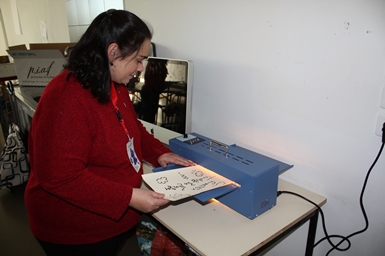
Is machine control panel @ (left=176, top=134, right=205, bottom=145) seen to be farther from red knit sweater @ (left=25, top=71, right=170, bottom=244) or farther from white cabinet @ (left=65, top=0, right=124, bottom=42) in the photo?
white cabinet @ (left=65, top=0, right=124, bottom=42)

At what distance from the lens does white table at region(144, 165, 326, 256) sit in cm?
86

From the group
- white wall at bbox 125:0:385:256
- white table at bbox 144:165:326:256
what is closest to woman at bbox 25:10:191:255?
white table at bbox 144:165:326:256

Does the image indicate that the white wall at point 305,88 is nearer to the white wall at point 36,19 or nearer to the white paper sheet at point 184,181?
the white paper sheet at point 184,181

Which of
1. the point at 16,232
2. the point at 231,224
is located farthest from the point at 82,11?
the point at 231,224

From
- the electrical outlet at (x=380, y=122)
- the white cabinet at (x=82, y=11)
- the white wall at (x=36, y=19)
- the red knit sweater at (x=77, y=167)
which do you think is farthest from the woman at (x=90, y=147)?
the white wall at (x=36, y=19)

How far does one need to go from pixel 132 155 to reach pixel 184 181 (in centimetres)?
21

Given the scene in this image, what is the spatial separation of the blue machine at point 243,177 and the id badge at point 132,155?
250 mm

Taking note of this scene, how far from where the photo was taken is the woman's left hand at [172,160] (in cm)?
115

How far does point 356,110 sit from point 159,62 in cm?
91

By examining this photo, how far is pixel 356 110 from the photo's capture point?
0.96 m

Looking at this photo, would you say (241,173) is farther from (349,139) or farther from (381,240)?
(381,240)

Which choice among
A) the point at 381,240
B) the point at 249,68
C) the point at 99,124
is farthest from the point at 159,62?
the point at 381,240

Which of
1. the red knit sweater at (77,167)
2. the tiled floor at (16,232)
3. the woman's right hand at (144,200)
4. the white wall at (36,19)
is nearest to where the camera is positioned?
the red knit sweater at (77,167)

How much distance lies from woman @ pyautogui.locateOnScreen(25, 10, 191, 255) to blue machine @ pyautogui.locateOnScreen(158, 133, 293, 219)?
0.26m
